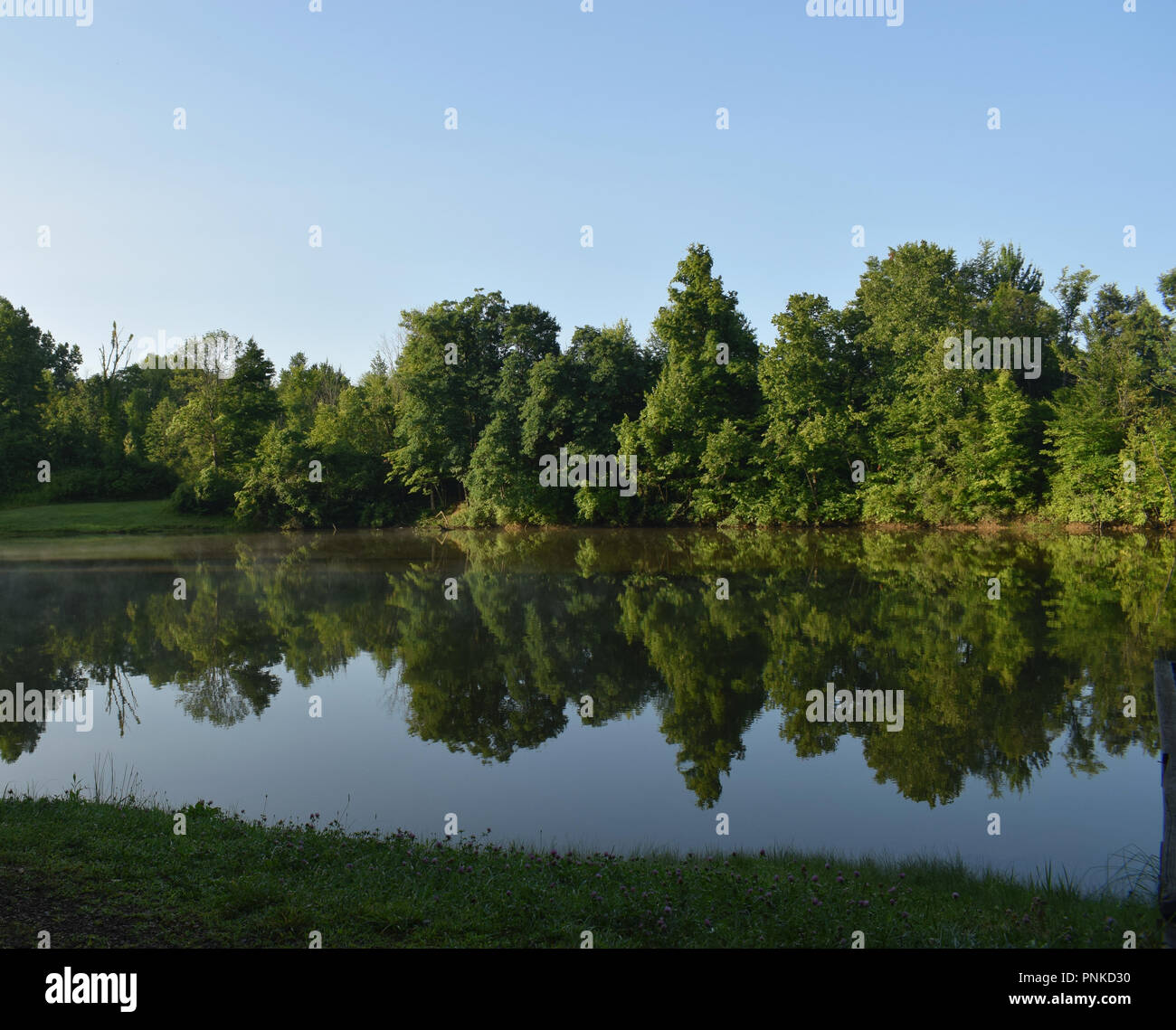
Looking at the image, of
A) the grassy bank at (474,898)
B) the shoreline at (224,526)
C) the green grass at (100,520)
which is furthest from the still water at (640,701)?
the green grass at (100,520)

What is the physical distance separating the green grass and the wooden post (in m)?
48.3

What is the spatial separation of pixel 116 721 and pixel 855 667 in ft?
40.1

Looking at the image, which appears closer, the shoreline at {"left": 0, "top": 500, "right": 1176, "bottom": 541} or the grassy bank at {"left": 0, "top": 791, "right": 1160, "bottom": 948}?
the grassy bank at {"left": 0, "top": 791, "right": 1160, "bottom": 948}

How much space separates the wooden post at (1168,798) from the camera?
4.69m

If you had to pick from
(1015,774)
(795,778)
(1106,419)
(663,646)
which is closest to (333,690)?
(663,646)

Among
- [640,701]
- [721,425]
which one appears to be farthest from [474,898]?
[721,425]

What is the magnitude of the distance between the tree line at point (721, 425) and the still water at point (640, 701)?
1212cm

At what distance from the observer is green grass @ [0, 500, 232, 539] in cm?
4456

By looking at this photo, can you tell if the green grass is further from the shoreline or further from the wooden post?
the wooden post

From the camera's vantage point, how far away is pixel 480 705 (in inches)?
528

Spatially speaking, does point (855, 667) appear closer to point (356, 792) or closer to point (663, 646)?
point (663, 646)

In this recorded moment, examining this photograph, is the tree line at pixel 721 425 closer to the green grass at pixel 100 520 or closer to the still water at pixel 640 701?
the green grass at pixel 100 520

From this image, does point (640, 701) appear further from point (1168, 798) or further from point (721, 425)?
point (721, 425)

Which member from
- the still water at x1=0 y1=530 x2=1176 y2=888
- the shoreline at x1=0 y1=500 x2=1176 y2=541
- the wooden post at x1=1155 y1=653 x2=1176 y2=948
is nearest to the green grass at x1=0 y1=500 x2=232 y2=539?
the shoreline at x1=0 y1=500 x2=1176 y2=541
